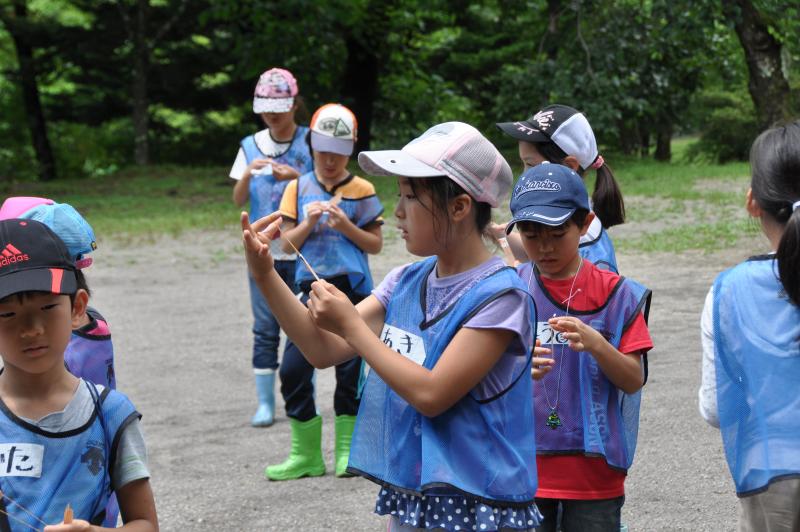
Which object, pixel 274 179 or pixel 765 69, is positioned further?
pixel 765 69

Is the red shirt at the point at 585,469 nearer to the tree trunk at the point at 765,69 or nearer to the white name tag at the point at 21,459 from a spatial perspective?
the white name tag at the point at 21,459

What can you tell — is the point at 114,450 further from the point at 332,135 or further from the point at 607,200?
the point at 332,135

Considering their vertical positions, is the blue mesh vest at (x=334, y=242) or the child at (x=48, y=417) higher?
the child at (x=48, y=417)

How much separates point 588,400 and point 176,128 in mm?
26113

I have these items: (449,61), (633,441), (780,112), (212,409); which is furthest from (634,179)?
(633,441)

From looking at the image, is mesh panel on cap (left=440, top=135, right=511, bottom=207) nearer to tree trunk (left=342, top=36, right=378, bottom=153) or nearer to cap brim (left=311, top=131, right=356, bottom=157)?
cap brim (left=311, top=131, right=356, bottom=157)

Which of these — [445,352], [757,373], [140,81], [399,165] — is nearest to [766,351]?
[757,373]

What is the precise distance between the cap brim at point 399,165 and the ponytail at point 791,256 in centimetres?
81

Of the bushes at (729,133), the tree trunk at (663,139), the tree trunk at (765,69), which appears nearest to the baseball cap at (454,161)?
the tree trunk at (765,69)

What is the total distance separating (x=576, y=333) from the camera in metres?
3.17

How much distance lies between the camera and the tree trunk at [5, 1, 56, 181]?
25234mm

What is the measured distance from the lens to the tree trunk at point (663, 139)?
2697cm

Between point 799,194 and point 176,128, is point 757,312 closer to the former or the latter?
point 799,194

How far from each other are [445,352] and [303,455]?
3.26 meters
